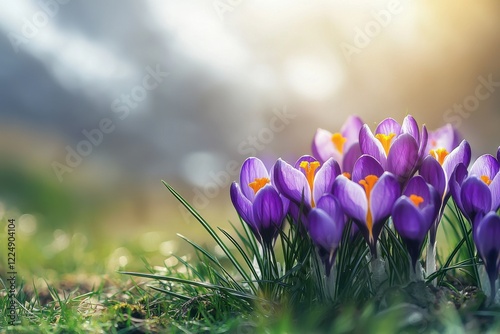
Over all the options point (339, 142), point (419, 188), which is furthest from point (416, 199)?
point (339, 142)

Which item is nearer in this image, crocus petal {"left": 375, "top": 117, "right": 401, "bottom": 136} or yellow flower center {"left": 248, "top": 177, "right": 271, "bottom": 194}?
yellow flower center {"left": 248, "top": 177, "right": 271, "bottom": 194}

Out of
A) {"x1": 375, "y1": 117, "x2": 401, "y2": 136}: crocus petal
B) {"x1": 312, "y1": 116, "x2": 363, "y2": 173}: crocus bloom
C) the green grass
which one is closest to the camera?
the green grass

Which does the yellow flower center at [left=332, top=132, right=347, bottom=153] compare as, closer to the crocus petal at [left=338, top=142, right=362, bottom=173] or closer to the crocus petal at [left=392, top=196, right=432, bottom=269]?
the crocus petal at [left=338, top=142, right=362, bottom=173]

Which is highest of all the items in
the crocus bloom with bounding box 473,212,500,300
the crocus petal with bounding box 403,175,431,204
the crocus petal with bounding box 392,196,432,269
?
the crocus petal with bounding box 403,175,431,204

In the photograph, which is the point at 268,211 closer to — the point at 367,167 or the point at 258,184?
the point at 258,184

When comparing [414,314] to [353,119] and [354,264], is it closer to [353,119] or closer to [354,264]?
[354,264]

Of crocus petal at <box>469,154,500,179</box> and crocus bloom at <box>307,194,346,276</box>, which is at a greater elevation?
crocus petal at <box>469,154,500,179</box>

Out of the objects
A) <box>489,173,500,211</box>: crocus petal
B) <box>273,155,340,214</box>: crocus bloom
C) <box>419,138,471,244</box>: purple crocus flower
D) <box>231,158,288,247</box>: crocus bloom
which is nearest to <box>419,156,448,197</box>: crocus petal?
<box>419,138,471,244</box>: purple crocus flower

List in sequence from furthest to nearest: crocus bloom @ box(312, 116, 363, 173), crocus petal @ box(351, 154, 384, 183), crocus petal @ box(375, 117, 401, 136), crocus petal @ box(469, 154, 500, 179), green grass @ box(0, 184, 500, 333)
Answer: crocus bloom @ box(312, 116, 363, 173) < crocus petal @ box(375, 117, 401, 136) < crocus petal @ box(469, 154, 500, 179) < crocus petal @ box(351, 154, 384, 183) < green grass @ box(0, 184, 500, 333)
